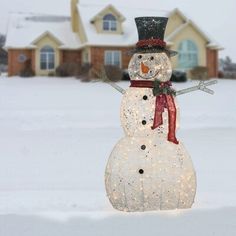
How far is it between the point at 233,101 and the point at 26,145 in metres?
10.9

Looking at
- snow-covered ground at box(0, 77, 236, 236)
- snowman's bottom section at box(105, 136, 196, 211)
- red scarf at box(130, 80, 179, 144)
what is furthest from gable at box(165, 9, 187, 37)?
snowman's bottom section at box(105, 136, 196, 211)

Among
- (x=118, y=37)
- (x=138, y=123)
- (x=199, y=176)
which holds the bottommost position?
(x=199, y=176)

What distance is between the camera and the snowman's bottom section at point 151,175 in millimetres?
5332

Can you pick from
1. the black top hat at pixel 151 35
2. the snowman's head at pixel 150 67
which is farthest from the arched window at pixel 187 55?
the snowman's head at pixel 150 67

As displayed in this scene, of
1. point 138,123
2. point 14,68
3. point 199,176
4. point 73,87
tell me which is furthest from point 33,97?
point 138,123

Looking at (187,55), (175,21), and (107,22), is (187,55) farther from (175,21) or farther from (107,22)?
(107,22)

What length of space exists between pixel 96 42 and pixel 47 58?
3232mm

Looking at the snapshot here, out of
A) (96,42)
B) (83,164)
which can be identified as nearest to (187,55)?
(96,42)

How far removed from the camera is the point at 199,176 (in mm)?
8602

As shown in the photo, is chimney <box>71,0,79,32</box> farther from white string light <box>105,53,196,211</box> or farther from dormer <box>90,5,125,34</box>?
white string light <box>105,53,196,211</box>

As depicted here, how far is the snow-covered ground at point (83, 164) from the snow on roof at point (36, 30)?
801 cm

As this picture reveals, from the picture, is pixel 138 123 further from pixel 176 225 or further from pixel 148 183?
pixel 176 225

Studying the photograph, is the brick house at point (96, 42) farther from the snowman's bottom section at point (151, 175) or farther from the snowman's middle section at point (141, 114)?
the snowman's bottom section at point (151, 175)

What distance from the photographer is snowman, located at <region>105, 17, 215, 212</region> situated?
5.34 metres
